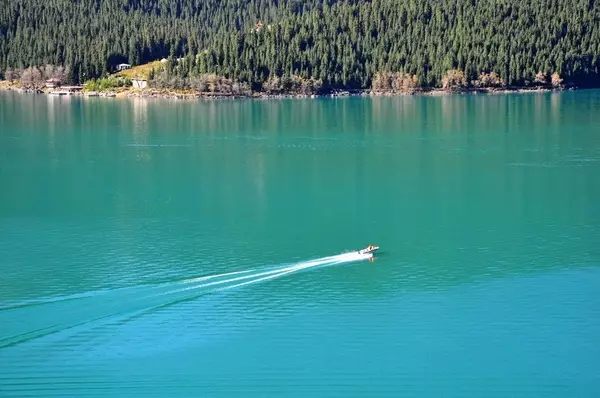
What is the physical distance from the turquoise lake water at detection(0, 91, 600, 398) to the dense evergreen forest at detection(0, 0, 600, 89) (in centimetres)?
7402

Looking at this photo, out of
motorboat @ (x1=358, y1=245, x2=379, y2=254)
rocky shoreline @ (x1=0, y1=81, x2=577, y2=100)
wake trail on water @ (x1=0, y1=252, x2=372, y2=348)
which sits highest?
rocky shoreline @ (x1=0, y1=81, x2=577, y2=100)

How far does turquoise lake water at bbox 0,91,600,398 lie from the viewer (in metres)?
22.5

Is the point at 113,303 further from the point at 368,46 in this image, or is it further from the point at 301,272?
the point at 368,46

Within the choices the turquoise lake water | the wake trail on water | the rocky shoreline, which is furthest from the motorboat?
the rocky shoreline

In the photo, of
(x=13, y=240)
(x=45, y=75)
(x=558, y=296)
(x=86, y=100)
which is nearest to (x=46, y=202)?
(x=13, y=240)

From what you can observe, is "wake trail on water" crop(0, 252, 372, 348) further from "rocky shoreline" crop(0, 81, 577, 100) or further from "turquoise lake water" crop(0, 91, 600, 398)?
"rocky shoreline" crop(0, 81, 577, 100)

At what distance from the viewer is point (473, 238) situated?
35.1m

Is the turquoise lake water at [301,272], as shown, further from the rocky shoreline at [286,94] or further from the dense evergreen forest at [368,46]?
the dense evergreen forest at [368,46]

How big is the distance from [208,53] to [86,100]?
22.4 meters

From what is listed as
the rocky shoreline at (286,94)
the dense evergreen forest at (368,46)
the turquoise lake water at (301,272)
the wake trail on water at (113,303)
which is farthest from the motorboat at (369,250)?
the dense evergreen forest at (368,46)

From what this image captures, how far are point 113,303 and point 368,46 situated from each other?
123 meters

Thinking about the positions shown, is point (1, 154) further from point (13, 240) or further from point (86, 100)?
point (86, 100)

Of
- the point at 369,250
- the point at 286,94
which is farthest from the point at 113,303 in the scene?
the point at 286,94

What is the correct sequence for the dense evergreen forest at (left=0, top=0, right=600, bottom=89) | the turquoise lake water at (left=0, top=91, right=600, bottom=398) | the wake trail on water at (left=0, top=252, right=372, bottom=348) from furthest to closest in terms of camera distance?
the dense evergreen forest at (left=0, top=0, right=600, bottom=89)
the wake trail on water at (left=0, top=252, right=372, bottom=348)
the turquoise lake water at (left=0, top=91, right=600, bottom=398)
